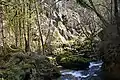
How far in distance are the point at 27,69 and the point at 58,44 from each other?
20.3 metres

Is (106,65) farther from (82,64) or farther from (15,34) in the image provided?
(15,34)

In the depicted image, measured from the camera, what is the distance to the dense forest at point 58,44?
559 inches

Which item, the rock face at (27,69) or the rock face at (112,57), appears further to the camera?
the rock face at (112,57)

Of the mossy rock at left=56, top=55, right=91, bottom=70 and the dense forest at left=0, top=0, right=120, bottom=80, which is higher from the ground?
the dense forest at left=0, top=0, right=120, bottom=80

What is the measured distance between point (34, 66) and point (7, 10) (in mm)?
12281

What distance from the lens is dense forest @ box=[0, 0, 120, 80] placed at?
14191 millimetres

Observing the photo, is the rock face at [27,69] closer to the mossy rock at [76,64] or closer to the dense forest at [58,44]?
the dense forest at [58,44]

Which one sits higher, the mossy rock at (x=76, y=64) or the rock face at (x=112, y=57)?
the rock face at (x=112, y=57)

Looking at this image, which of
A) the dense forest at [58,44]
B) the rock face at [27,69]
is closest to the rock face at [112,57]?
the dense forest at [58,44]

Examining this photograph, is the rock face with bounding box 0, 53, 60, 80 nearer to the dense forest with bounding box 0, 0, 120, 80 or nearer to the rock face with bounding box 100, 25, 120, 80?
the dense forest with bounding box 0, 0, 120, 80

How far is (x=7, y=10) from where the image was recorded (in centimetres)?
2581

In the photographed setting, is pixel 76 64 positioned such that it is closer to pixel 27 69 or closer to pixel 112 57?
pixel 112 57

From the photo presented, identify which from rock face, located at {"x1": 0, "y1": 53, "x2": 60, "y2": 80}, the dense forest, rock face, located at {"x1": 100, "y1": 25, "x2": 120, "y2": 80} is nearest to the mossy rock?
the dense forest

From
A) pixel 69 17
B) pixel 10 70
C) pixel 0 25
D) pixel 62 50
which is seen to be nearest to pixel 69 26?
pixel 69 17
